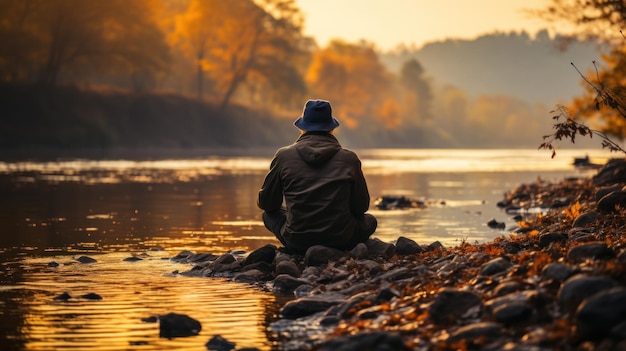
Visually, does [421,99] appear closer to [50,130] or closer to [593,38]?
[50,130]

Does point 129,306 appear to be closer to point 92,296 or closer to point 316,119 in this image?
point 92,296

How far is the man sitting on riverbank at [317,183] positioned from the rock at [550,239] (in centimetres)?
214

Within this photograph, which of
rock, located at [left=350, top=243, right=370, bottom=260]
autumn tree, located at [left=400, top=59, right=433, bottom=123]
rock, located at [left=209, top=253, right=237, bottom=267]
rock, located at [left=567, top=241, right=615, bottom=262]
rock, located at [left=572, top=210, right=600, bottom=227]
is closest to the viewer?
rock, located at [left=567, top=241, right=615, bottom=262]

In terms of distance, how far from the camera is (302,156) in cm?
1184

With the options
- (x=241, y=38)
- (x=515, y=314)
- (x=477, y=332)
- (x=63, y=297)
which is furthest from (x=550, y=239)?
(x=241, y=38)

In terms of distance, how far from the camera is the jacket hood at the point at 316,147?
11.7 meters

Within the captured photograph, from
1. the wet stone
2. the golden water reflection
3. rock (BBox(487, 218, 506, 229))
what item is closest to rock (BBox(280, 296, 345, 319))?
the golden water reflection

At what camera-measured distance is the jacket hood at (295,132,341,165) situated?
1174 centimetres

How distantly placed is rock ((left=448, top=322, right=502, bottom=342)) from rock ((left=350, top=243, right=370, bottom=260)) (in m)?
4.41

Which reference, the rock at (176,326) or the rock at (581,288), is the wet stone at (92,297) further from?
the rock at (581,288)

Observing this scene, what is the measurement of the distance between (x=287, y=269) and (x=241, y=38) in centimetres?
7465

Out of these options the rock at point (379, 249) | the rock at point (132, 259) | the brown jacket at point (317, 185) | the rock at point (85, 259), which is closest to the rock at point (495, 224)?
the rock at point (379, 249)

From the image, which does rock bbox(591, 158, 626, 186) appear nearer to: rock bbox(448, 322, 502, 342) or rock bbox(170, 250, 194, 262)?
rock bbox(170, 250, 194, 262)

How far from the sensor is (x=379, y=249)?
1242 centimetres
